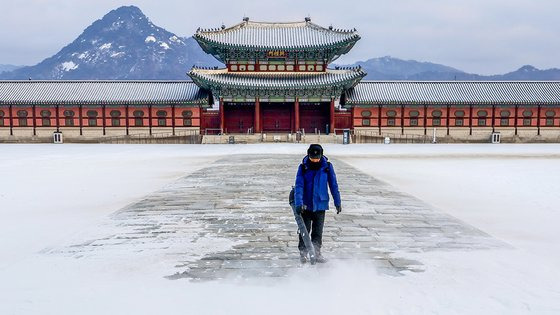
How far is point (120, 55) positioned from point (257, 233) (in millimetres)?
175937

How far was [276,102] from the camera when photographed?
4084 cm

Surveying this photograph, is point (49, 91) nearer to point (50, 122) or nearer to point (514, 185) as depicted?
point (50, 122)

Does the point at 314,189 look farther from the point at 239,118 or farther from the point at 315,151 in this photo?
the point at 239,118

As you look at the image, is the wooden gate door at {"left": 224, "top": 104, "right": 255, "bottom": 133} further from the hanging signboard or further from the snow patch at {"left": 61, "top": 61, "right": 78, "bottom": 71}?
the snow patch at {"left": 61, "top": 61, "right": 78, "bottom": 71}

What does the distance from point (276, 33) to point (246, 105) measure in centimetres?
770

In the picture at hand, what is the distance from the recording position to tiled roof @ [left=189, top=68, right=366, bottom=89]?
124 feet

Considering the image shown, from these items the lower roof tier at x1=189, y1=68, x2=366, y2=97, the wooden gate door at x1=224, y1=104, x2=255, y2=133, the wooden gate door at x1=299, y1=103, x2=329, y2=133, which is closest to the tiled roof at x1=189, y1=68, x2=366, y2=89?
the lower roof tier at x1=189, y1=68, x2=366, y2=97

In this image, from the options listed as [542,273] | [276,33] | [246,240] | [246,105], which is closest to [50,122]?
[246,105]

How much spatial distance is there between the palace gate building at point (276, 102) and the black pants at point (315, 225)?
32867 millimetres

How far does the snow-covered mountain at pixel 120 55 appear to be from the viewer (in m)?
160

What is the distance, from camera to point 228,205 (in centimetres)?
982

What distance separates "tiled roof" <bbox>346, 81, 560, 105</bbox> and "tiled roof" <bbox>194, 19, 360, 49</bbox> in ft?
17.4

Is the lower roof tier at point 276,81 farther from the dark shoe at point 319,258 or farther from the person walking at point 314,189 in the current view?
the dark shoe at point 319,258

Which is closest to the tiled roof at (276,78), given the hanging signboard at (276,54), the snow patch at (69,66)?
the hanging signboard at (276,54)
